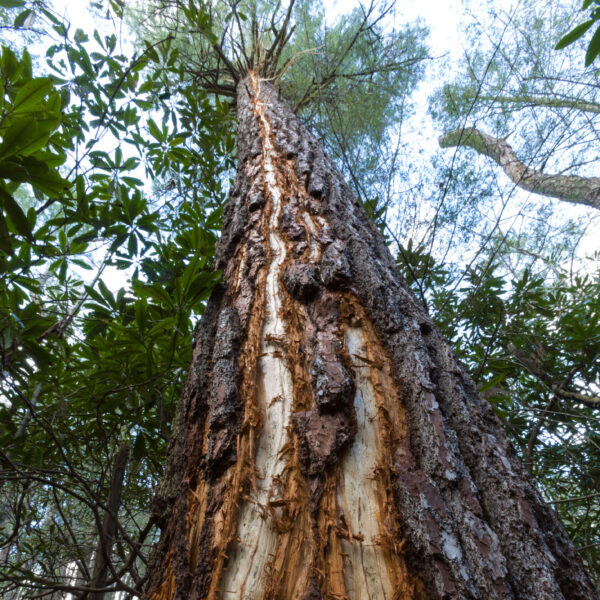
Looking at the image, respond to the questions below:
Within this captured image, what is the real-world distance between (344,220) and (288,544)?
958 mm

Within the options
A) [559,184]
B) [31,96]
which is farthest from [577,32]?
[559,184]

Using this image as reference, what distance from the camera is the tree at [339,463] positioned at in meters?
0.59

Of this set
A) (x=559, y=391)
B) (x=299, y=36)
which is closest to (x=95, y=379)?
(x=559, y=391)

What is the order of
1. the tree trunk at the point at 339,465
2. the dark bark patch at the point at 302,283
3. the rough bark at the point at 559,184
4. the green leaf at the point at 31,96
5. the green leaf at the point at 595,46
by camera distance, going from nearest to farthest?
1. the tree trunk at the point at 339,465
2. the dark bark patch at the point at 302,283
3. the green leaf at the point at 31,96
4. the green leaf at the point at 595,46
5. the rough bark at the point at 559,184

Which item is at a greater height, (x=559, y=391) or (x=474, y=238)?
(x=474, y=238)

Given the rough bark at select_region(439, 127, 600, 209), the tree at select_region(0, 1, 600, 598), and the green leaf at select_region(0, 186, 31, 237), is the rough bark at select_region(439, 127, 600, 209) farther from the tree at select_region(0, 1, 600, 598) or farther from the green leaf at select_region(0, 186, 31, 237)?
the green leaf at select_region(0, 186, 31, 237)

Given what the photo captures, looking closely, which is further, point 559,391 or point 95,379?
Answer: point 559,391

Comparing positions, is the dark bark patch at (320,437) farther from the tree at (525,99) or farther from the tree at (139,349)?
the tree at (525,99)

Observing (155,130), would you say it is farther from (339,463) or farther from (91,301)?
(339,463)

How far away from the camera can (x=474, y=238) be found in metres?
3.36

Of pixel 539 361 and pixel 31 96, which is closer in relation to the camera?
pixel 31 96

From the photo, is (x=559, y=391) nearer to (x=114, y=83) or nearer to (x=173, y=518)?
(x=173, y=518)

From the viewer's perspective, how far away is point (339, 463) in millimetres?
704

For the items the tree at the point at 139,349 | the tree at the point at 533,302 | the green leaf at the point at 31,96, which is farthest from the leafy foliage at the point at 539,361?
the green leaf at the point at 31,96
